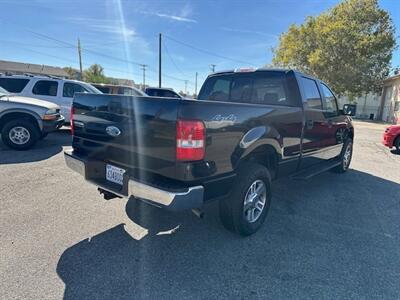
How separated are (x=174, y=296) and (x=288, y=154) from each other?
8.23 ft

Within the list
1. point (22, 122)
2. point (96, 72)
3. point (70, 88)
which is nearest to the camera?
point (22, 122)

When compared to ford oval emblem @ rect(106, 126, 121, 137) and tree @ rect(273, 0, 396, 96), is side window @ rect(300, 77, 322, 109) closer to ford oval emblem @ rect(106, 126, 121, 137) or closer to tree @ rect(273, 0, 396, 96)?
ford oval emblem @ rect(106, 126, 121, 137)

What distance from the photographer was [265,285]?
2.54m

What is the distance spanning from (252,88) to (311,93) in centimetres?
105

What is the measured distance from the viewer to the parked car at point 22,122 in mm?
7055

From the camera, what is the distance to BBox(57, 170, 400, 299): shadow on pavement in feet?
8.09

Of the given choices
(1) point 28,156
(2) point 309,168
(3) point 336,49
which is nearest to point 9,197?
(1) point 28,156

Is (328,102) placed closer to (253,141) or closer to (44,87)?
(253,141)

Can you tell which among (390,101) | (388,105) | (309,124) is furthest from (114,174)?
(388,105)

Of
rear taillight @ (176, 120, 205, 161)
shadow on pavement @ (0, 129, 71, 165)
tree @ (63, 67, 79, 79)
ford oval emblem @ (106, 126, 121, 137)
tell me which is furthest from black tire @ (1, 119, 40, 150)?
tree @ (63, 67, 79, 79)

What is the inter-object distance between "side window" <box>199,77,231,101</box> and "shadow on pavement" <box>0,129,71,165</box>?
4.21 meters

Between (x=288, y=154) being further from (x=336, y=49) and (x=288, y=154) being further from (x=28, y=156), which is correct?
(x=336, y=49)

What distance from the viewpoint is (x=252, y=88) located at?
441 centimetres

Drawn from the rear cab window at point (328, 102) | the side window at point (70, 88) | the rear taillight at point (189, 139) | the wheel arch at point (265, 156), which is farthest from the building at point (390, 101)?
the rear taillight at point (189, 139)
